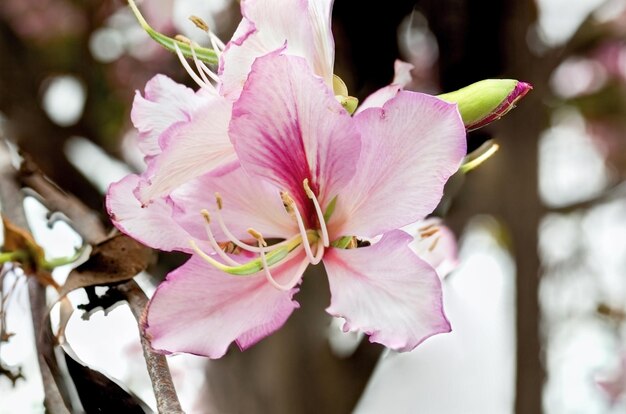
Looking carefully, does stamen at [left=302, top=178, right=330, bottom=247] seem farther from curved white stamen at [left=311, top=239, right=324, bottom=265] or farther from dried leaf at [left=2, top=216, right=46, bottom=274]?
dried leaf at [left=2, top=216, right=46, bottom=274]

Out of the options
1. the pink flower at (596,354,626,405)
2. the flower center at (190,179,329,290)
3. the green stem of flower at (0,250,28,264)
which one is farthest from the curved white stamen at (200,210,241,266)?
the pink flower at (596,354,626,405)

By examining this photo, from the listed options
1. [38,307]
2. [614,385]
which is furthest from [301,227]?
[614,385]

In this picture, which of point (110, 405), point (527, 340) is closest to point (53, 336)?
point (110, 405)

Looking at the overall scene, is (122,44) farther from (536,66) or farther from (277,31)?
(277,31)

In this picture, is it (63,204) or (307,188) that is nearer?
(307,188)

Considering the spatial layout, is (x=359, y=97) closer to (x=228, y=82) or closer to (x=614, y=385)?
(x=228, y=82)
